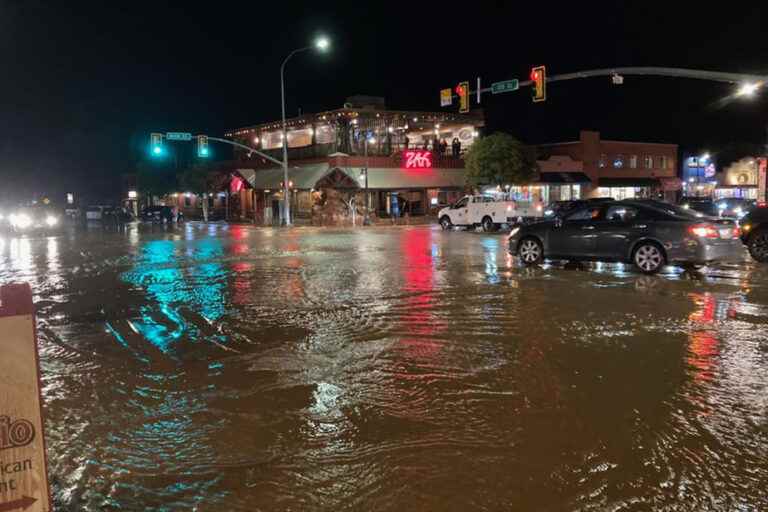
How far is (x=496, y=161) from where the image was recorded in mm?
45438

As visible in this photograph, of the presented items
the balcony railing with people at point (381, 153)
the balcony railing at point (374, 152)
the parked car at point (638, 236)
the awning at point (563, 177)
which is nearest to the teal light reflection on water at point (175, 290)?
the parked car at point (638, 236)

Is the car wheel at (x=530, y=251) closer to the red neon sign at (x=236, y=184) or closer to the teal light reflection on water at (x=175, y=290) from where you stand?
the teal light reflection on water at (x=175, y=290)

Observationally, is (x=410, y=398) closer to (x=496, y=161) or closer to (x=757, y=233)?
(x=757, y=233)

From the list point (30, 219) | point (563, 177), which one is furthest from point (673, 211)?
point (563, 177)

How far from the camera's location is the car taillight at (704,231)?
1332cm

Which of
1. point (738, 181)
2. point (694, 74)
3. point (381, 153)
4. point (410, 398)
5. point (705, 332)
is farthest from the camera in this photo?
point (738, 181)

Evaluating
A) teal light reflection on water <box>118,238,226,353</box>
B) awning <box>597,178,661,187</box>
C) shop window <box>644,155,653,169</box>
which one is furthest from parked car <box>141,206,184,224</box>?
shop window <box>644,155,653,169</box>

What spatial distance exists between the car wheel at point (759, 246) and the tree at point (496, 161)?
29.7 metres

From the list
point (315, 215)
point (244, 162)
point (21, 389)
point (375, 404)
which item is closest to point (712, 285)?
point (375, 404)

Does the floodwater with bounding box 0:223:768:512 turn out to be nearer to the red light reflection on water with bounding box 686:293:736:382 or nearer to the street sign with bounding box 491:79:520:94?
the red light reflection on water with bounding box 686:293:736:382

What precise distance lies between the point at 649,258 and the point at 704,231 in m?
1.19

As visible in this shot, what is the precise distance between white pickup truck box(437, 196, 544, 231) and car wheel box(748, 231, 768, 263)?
15249 mm

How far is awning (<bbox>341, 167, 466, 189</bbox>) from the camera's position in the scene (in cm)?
4694

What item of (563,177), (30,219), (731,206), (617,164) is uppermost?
(617,164)
